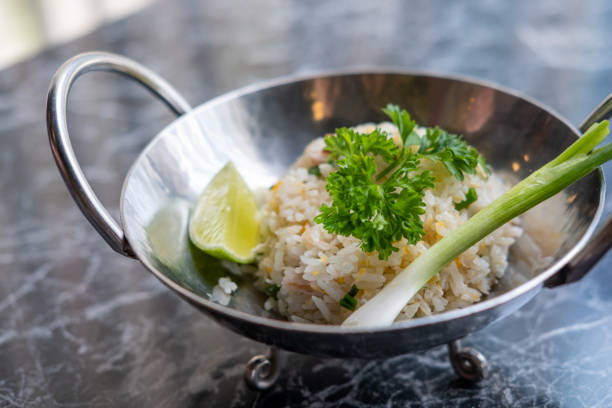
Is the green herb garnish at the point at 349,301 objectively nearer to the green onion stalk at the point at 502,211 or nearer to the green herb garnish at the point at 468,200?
the green onion stalk at the point at 502,211

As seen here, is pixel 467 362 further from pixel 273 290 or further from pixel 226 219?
pixel 226 219

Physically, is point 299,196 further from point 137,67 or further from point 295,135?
point 137,67

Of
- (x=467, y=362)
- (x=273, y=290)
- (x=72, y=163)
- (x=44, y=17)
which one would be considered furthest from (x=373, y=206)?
(x=44, y=17)

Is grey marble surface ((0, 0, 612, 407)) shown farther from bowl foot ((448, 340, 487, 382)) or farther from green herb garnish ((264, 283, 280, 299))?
green herb garnish ((264, 283, 280, 299))

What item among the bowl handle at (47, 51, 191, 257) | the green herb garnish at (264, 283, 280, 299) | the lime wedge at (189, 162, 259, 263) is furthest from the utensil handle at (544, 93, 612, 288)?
the bowl handle at (47, 51, 191, 257)

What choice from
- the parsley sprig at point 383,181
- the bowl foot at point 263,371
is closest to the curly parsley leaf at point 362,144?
the parsley sprig at point 383,181

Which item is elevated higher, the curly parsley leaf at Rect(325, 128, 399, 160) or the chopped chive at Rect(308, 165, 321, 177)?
the curly parsley leaf at Rect(325, 128, 399, 160)

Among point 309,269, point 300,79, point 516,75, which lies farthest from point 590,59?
point 309,269
